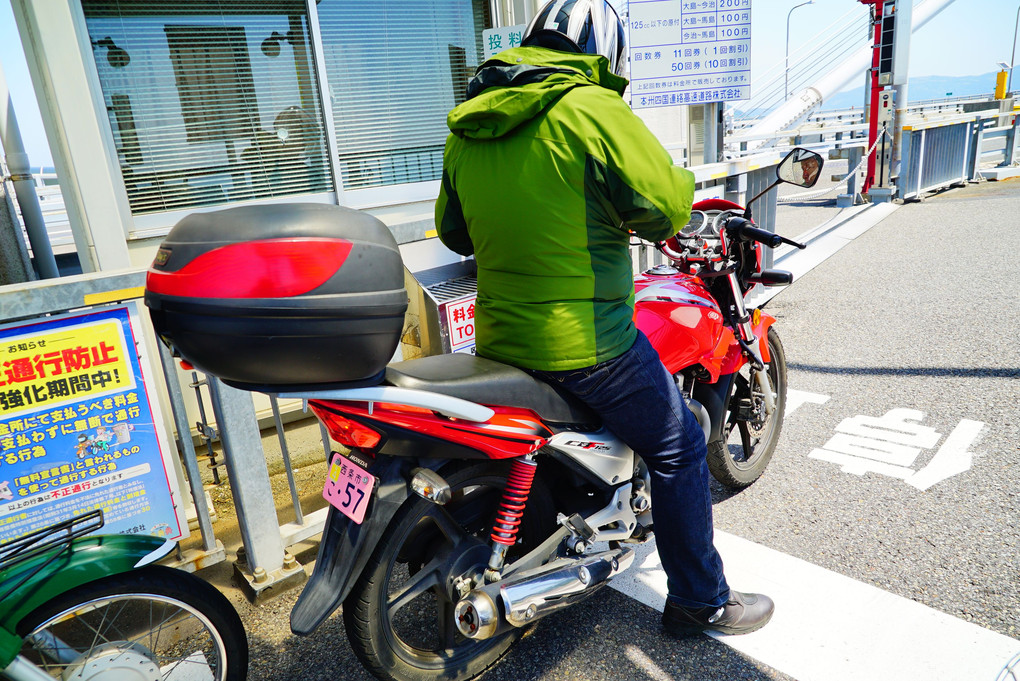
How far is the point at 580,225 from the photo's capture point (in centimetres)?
181

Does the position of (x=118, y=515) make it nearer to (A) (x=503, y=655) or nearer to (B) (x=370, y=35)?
(A) (x=503, y=655)

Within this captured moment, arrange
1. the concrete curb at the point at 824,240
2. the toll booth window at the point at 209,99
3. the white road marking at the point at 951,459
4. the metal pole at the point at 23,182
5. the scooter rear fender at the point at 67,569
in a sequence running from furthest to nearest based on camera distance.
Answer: the concrete curb at the point at 824,240
the toll booth window at the point at 209,99
the metal pole at the point at 23,182
the white road marking at the point at 951,459
the scooter rear fender at the point at 67,569

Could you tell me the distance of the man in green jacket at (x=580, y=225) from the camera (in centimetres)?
174

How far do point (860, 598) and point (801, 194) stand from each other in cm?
1543

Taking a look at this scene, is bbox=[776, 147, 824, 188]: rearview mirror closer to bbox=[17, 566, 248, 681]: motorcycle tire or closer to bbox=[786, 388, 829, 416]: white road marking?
bbox=[786, 388, 829, 416]: white road marking

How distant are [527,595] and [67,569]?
1227 mm

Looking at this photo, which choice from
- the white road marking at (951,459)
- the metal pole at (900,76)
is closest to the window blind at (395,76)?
the white road marking at (951,459)

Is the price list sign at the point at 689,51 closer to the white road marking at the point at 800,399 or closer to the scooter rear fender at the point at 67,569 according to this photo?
the white road marking at the point at 800,399

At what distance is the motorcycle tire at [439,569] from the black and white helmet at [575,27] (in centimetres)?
126

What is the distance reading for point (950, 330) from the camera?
524 centimetres

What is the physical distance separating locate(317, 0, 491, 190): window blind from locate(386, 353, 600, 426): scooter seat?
358cm

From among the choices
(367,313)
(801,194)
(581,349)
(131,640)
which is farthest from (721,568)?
(801,194)

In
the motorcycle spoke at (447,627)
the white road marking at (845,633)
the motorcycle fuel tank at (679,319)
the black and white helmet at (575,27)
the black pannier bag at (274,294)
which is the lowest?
the white road marking at (845,633)

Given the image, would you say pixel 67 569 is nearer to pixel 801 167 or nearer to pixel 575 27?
pixel 575 27
